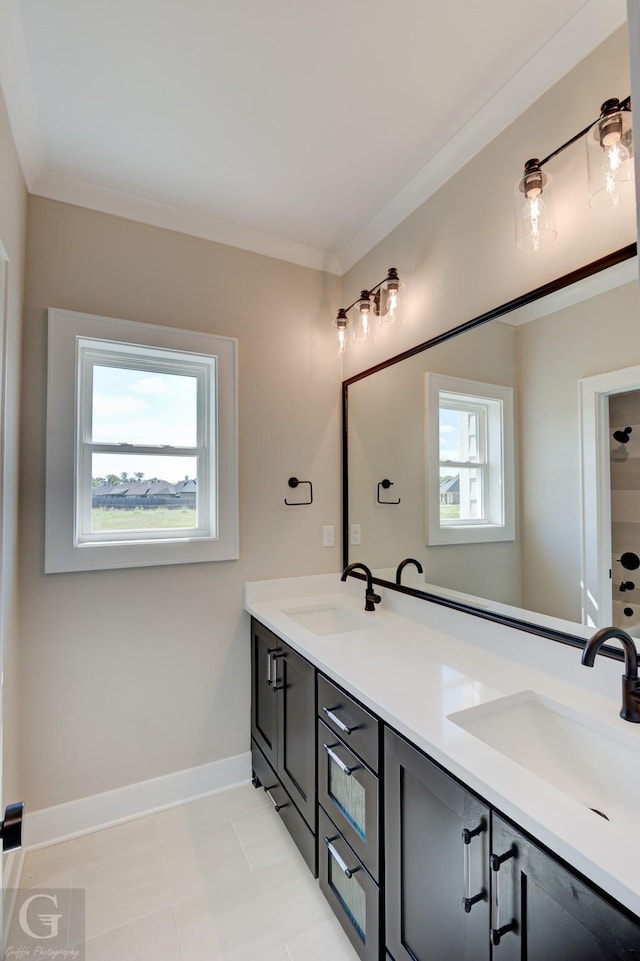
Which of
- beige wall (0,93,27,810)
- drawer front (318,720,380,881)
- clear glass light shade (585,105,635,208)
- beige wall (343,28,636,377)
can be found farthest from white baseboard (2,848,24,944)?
clear glass light shade (585,105,635,208)

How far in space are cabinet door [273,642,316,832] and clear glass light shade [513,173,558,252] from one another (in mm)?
1576

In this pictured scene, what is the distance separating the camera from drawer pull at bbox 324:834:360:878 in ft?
4.17

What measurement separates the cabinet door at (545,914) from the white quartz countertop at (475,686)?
0.12ft

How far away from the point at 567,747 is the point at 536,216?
147cm

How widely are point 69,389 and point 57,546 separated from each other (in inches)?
25.4

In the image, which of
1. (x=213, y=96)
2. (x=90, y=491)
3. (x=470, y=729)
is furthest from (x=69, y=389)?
(x=470, y=729)

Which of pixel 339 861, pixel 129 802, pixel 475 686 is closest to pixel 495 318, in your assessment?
pixel 475 686

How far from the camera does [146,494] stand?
2031 millimetres

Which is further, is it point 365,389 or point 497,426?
point 365,389

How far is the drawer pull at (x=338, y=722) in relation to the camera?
126 centimetres

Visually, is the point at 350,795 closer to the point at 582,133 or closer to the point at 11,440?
the point at 11,440

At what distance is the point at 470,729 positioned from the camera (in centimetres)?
109

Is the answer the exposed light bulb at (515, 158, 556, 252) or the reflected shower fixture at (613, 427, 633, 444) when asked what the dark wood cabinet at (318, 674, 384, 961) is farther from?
the exposed light bulb at (515, 158, 556, 252)

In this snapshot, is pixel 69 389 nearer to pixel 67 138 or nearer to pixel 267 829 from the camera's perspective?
pixel 67 138
